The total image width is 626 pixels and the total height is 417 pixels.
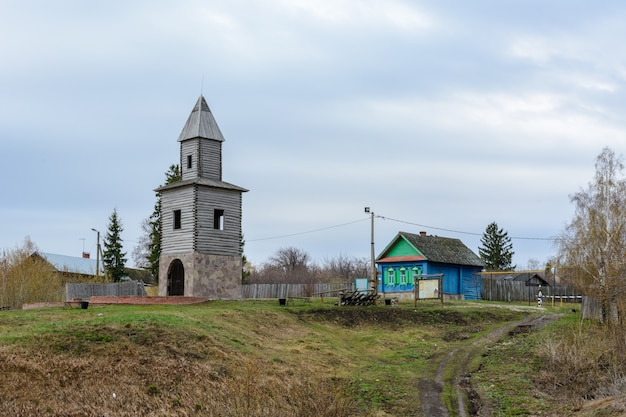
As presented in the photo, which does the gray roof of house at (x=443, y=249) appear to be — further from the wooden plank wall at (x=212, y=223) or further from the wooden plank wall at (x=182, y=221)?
the wooden plank wall at (x=182, y=221)

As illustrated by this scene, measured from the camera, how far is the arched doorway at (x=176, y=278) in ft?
147

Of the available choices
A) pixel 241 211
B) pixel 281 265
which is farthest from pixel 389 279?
pixel 281 265

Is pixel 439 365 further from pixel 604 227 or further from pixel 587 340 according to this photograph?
pixel 604 227

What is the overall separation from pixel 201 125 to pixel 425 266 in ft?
73.5

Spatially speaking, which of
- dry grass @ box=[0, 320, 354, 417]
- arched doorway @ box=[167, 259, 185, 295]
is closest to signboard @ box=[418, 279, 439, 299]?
arched doorway @ box=[167, 259, 185, 295]

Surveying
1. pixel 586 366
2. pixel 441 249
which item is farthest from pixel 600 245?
pixel 441 249

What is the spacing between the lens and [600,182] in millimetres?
38625

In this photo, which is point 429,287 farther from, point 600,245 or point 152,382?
point 152,382

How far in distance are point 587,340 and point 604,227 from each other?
10274 mm

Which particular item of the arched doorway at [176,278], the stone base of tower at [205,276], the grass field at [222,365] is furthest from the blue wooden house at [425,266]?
the grass field at [222,365]

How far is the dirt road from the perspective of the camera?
21.2m

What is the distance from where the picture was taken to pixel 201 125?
4650 cm

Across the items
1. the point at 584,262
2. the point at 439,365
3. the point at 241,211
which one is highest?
the point at 241,211

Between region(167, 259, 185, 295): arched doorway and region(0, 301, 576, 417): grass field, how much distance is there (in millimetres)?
9594
